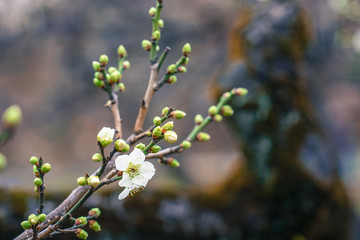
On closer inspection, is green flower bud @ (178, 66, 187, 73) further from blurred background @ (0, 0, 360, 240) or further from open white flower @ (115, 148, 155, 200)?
blurred background @ (0, 0, 360, 240)

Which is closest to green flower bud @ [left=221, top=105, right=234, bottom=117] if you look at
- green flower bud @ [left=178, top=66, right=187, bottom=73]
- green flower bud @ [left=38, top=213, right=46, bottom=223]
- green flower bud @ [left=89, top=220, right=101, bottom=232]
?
green flower bud @ [left=178, top=66, right=187, bottom=73]

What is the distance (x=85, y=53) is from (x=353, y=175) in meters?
5.32

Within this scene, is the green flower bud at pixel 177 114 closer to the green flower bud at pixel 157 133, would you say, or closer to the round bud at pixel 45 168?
the green flower bud at pixel 157 133

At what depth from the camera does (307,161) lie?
221cm

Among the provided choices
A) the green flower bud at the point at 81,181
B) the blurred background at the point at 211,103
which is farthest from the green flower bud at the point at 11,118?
the blurred background at the point at 211,103

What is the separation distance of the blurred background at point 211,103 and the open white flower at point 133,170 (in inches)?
44.1

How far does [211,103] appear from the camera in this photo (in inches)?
202

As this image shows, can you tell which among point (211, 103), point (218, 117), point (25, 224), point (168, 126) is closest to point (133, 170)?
point (168, 126)

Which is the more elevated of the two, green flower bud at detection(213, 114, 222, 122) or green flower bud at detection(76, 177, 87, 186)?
green flower bud at detection(213, 114, 222, 122)

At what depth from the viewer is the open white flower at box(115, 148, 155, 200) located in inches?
31.9

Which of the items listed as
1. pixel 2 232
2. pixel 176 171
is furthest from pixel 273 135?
pixel 176 171

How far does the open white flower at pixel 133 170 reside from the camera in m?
0.81

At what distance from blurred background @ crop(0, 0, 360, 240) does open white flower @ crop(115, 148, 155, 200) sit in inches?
44.1

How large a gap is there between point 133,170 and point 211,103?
4.35 metres
